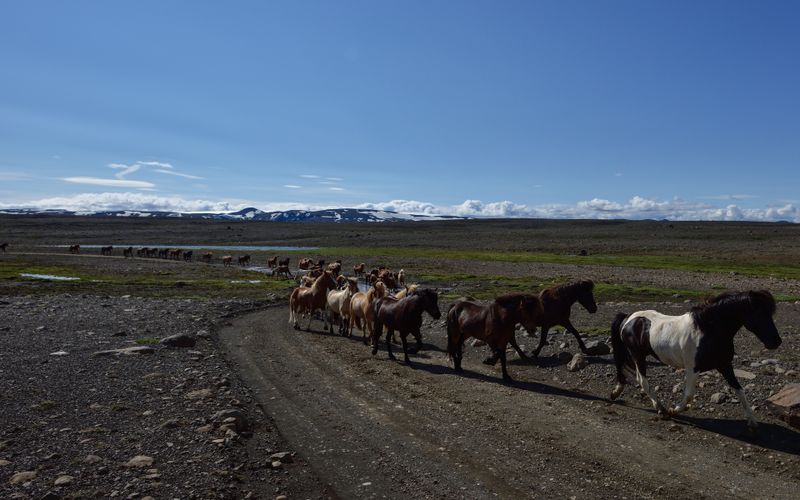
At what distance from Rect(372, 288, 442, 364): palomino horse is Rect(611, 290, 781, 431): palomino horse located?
5.78 meters

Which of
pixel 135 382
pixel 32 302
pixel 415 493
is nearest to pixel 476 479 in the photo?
pixel 415 493

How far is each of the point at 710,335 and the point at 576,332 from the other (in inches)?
240

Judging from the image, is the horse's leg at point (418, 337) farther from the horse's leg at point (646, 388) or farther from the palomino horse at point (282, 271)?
the palomino horse at point (282, 271)

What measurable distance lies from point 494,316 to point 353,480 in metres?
6.42

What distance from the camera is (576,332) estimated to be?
577 inches

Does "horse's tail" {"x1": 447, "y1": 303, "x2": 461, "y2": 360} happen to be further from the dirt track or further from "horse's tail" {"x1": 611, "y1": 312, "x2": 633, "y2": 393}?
"horse's tail" {"x1": 611, "y1": 312, "x2": 633, "y2": 393}

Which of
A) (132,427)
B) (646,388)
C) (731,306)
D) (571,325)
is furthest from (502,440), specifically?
(571,325)

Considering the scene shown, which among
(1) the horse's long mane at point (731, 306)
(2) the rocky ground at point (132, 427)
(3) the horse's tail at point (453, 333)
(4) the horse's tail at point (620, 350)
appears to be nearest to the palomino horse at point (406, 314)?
(3) the horse's tail at point (453, 333)

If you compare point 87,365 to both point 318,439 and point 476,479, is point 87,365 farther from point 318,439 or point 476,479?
point 476,479

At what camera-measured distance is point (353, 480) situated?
6.93 m

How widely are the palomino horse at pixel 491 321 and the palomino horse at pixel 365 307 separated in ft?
12.8

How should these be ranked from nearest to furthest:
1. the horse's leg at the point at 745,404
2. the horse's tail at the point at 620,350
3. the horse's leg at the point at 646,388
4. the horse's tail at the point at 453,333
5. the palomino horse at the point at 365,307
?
1. the horse's leg at the point at 745,404
2. the horse's leg at the point at 646,388
3. the horse's tail at the point at 620,350
4. the horse's tail at the point at 453,333
5. the palomino horse at the point at 365,307

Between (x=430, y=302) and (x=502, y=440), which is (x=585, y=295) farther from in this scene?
(x=502, y=440)

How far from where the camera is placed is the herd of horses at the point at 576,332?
860 cm
